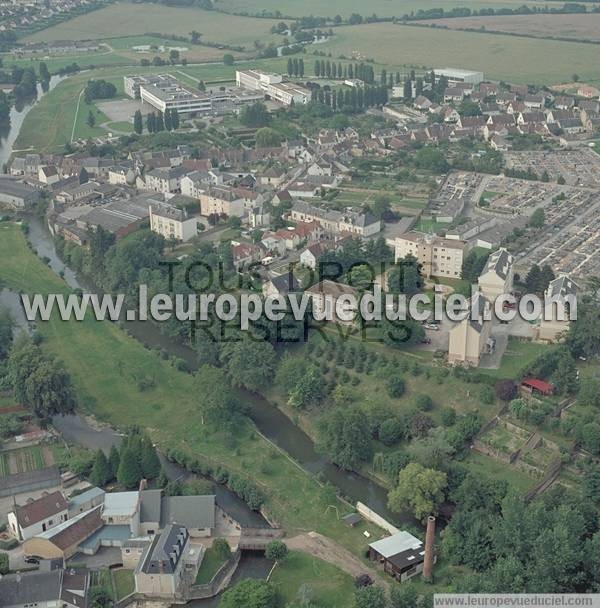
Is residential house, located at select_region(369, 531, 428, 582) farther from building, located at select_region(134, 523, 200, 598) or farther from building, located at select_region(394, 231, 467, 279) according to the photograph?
building, located at select_region(394, 231, 467, 279)

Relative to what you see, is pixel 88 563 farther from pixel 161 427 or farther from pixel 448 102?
pixel 448 102

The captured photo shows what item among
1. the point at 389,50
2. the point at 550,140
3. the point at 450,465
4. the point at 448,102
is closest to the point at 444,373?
the point at 450,465

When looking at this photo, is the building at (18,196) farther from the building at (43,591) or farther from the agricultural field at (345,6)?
the agricultural field at (345,6)

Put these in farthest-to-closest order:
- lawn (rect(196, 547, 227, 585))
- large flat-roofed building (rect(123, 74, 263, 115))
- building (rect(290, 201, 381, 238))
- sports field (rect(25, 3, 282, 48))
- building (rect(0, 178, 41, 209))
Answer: sports field (rect(25, 3, 282, 48)) < large flat-roofed building (rect(123, 74, 263, 115)) < building (rect(0, 178, 41, 209)) < building (rect(290, 201, 381, 238)) < lawn (rect(196, 547, 227, 585))

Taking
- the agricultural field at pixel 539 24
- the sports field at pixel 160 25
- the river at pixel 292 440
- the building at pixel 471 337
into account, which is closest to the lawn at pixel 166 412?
the river at pixel 292 440

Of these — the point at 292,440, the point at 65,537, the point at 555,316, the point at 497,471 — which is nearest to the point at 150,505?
the point at 65,537

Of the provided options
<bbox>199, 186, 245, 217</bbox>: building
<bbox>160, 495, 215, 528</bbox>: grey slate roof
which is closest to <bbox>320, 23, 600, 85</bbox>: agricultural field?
<bbox>199, 186, 245, 217</bbox>: building

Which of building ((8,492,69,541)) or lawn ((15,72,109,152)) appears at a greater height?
lawn ((15,72,109,152))
